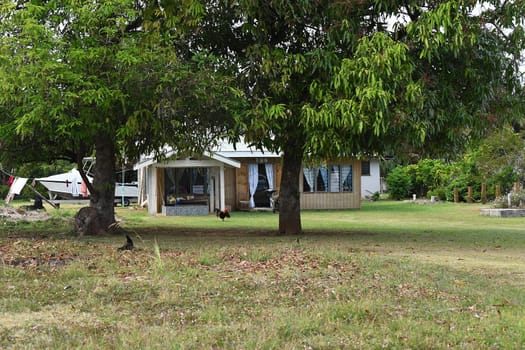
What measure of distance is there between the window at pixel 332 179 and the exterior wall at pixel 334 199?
235 millimetres

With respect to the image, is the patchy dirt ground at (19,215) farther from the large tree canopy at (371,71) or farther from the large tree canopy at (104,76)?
the large tree canopy at (371,71)

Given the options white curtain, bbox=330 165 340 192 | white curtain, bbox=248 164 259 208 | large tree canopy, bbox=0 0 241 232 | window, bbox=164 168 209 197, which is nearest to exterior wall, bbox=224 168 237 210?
white curtain, bbox=248 164 259 208

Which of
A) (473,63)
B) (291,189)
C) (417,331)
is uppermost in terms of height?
(473,63)

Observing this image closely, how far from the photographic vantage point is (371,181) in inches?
1619

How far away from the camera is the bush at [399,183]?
39.7 metres

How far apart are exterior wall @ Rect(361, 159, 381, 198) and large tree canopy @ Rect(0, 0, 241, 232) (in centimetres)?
2735

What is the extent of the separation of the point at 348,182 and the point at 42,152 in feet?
56.3

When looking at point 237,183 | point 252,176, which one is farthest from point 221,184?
point 252,176

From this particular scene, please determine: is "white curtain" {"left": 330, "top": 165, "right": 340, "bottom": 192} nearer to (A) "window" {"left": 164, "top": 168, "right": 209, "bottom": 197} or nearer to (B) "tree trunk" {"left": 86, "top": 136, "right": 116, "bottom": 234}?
(A) "window" {"left": 164, "top": 168, "right": 209, "bottom": 197}

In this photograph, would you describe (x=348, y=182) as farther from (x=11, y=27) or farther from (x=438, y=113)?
(x=11, y=27)

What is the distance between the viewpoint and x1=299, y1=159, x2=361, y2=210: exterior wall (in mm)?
31391

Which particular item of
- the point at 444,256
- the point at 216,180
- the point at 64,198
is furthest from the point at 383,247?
the point at 64,198

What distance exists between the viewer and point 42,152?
1783 cm

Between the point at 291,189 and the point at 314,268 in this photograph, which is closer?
the point at 314,268
